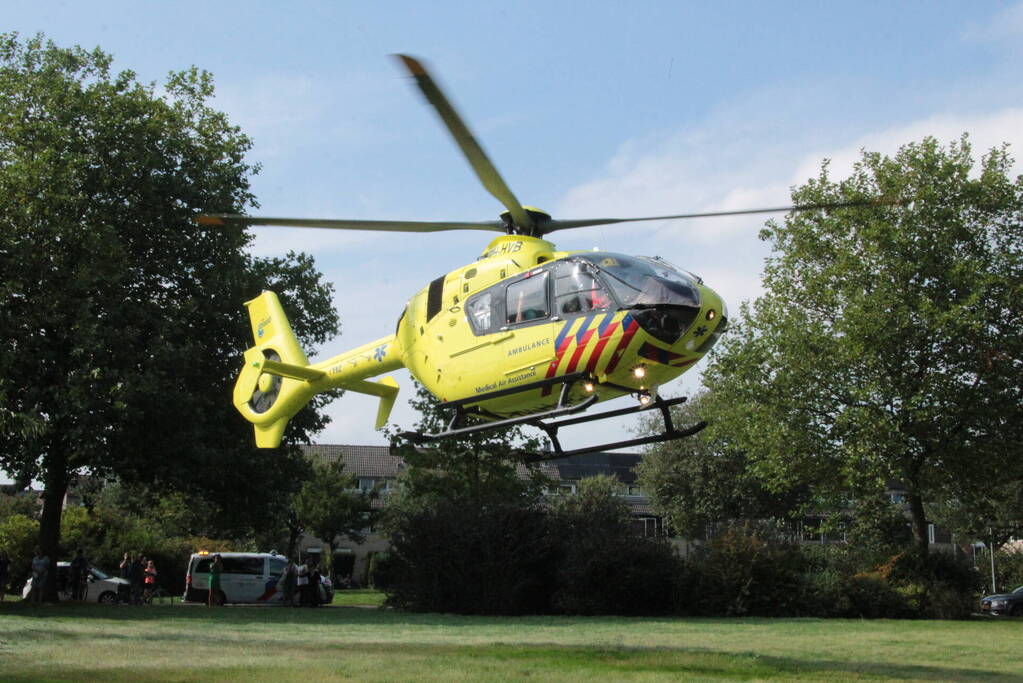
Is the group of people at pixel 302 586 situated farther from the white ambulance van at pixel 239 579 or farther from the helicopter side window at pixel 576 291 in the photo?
the helicopter side window at pixel 576 291

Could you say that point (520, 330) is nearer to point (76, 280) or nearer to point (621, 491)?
point (76, 280)

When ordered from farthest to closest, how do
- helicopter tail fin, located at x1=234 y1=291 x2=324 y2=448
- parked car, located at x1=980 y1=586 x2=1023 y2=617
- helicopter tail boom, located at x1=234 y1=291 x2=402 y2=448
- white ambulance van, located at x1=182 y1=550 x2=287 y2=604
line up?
parked car, located at x1=980 y1=586 x2=1023 y2=617
white ambulance van, located at x1=182 y1=550 x2=287 y2=604
helicopter tail fin, located at x1=234 y1=291 x2=324 y2=448
helicopter tail boom, located at x1=234 y1=291 x2=402 y2=448

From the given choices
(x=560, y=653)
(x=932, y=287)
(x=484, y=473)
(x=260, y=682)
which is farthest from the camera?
(x=484, y=473)

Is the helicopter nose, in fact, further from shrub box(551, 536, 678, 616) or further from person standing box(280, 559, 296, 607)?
person standing box(280, 559, 296, 607)

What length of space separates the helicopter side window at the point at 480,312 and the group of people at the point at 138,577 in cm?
2398

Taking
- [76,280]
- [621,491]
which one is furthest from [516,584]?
[621,491]

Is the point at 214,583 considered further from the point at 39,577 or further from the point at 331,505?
the point at 331,505

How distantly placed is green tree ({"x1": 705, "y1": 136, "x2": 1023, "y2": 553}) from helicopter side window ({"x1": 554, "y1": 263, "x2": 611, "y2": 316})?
2334 cm

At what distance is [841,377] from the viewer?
116ft

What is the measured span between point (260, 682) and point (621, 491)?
73.4 metres

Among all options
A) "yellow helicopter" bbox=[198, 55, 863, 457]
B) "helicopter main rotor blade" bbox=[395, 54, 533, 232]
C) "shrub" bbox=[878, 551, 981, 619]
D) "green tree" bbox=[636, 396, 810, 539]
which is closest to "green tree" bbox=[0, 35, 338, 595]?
"yellow helicopter" bbox=[198, 55, 863, 457]

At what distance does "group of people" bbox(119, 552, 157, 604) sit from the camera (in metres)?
33.2

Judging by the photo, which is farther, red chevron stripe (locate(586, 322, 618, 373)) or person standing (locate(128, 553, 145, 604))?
person standing (locate(128, 553, 145, 604))

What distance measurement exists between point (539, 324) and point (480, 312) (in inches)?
44.7
